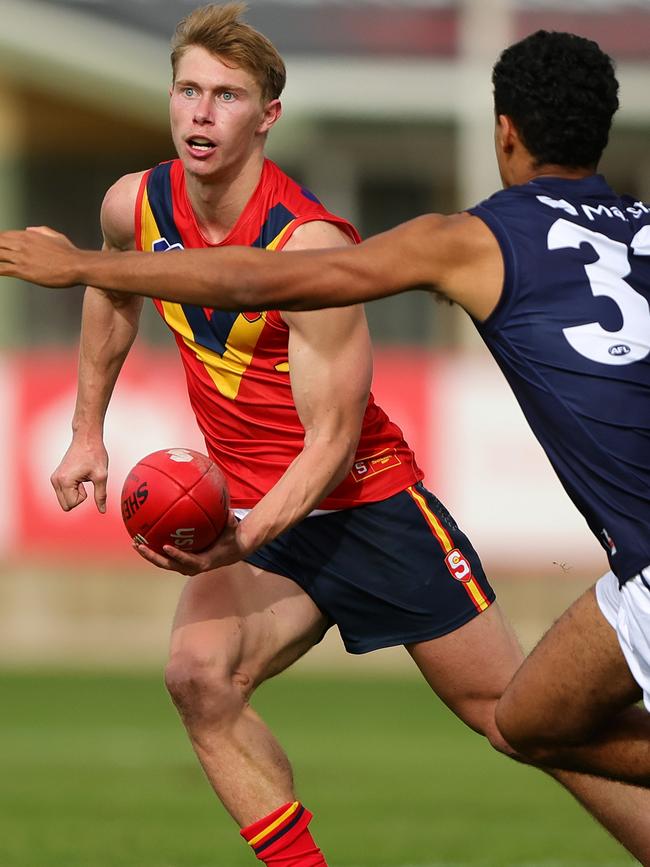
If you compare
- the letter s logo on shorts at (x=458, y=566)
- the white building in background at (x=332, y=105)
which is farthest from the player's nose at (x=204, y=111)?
the white building in background at (x=332, y=105)

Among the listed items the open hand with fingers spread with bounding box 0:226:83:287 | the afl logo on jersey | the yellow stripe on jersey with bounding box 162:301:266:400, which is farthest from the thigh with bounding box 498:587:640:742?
the afl logo on jersey

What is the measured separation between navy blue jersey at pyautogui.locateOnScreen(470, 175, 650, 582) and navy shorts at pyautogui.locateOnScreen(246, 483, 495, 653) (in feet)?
4.21

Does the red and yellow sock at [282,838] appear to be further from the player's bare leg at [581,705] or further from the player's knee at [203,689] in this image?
the player's bare leg at [581,705]

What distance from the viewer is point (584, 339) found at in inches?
215

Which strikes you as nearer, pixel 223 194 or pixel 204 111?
pixel 204 111

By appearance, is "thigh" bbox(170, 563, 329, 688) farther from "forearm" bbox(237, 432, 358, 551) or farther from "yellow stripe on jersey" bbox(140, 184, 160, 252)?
"yellow stripe on jersey" bbox(140, 184, 160, 252)

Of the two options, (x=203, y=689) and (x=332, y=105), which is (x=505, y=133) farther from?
(x=332, y=105)

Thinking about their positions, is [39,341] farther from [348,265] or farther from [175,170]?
[348,265]

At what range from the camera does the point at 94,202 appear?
78.0 feet

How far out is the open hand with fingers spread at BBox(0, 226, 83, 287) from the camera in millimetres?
5352

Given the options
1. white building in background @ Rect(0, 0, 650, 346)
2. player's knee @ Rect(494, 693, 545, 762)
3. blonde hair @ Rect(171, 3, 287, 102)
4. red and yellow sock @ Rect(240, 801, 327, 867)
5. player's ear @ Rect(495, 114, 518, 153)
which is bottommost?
red and yellow sock @ Rect(240, 801, 327, 867)

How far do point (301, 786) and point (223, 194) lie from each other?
5124 millimetres

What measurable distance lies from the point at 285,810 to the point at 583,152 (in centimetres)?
243

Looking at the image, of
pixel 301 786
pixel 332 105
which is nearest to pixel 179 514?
pixel 301 786
